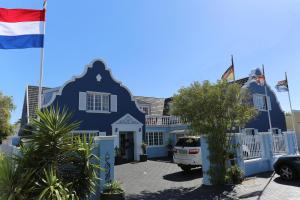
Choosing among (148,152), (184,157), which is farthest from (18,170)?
(148,152)

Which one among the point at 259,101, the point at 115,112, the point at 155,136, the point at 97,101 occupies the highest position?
the point at 259,101

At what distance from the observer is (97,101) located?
23.8 m

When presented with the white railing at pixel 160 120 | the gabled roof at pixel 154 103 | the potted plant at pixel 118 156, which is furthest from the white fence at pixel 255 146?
the gabled roof at pixel 154 103

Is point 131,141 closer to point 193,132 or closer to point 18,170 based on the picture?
point 193,132

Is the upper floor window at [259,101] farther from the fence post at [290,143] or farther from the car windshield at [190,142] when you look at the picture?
the car windshield at [190,142]

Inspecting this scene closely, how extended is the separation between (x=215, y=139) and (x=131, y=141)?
1414 cm

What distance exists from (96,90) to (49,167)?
16.7 m

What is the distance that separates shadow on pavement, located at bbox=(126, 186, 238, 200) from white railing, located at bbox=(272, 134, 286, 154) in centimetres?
688

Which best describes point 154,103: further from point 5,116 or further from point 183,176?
point 183,176

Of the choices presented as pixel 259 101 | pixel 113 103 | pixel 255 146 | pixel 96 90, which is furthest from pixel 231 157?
pixel 259 101

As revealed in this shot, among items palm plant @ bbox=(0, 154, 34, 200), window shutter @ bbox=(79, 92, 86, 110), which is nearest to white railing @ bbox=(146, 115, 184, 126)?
window shutter @ bbox=(79, 92, 86, 110)

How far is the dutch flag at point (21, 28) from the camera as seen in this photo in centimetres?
925

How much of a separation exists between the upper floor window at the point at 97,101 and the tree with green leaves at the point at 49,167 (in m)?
15.5

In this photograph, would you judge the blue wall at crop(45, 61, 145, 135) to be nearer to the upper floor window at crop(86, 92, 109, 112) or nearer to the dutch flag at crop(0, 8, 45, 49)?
the upper floor window at crop(86, 92, 109, 112)
